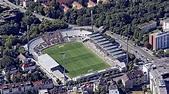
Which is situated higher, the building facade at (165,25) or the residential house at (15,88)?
the building facade at (165,25)

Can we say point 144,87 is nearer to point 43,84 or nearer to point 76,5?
point 43,84

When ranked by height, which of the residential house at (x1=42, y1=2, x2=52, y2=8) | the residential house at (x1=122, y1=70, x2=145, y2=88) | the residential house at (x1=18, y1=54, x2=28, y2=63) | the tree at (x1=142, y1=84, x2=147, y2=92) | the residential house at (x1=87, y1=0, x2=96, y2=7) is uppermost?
the residential house at (x1=42, y1=2, x2=52, y2=8)

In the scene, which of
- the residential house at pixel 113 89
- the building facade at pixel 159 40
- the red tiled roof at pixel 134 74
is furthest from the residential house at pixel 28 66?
the building facade at pixel 159 40

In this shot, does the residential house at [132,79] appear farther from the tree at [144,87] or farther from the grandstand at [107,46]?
the grandstand at [107,46]

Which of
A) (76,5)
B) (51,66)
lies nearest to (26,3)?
(76,5)

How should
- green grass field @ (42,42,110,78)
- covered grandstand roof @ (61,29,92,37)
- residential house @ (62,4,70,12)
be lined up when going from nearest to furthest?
green grass field @ (42,42,110,78)
covered grandstand roof @ (61,29,92,37)
residential house @ (62,4,70,12)

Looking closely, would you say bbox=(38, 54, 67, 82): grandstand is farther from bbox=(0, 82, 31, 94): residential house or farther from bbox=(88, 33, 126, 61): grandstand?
bbox=(88, 33, 126, 61): grandstand

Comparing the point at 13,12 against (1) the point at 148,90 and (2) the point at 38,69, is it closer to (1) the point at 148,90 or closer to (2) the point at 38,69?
(2) the point at 38,69

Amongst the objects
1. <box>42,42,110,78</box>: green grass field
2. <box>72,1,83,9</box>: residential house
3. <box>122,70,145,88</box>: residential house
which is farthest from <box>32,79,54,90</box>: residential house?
<box>72,1,83,9</box>: residential house
